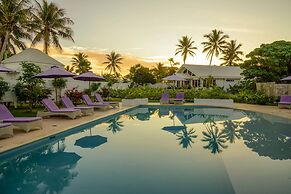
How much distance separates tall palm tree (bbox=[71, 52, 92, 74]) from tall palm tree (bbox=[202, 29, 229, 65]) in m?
22.6

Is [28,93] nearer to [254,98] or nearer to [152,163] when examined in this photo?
[152,163]

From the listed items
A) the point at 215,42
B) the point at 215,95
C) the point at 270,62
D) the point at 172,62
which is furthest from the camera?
the point at 172,62

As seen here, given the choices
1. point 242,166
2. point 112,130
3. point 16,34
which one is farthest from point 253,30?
point 16,34

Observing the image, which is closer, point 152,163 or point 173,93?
point 152,163

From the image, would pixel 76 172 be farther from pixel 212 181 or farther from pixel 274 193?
pixel 274 193

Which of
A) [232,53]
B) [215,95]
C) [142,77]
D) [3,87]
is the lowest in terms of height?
[215,95]

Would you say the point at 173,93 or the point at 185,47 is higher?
the point at 185,47

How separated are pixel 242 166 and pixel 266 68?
21240 mm

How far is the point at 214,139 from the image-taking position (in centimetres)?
909

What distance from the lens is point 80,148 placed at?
7.77m

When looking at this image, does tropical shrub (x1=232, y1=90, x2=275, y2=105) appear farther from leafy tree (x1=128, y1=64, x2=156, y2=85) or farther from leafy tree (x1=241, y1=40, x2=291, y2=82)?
leafy tree (x1=128, y1=64, x2=156, y2=85)

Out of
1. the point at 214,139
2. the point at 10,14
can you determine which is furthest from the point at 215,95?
the point at 10,14

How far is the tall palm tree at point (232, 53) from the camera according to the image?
165 ft

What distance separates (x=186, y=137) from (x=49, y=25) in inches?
969
